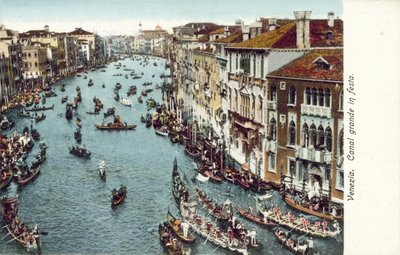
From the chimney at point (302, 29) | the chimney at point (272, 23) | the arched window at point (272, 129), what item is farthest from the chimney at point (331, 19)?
the arched window at point (272, 129)

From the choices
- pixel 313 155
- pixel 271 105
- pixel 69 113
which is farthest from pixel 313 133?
pixel 69 113

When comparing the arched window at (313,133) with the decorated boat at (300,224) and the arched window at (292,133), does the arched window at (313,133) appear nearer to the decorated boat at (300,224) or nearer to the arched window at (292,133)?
the arched window at (292,133)

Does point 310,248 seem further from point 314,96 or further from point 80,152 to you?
point 80,152

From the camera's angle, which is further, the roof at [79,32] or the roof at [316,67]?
the roof at [79,32]

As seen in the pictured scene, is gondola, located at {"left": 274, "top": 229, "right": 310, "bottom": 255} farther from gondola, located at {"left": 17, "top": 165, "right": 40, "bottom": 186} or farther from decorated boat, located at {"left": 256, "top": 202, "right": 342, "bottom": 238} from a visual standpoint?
gondola, located at {"left": 17, "top": 165, "right": 40, "bottom": 186}
